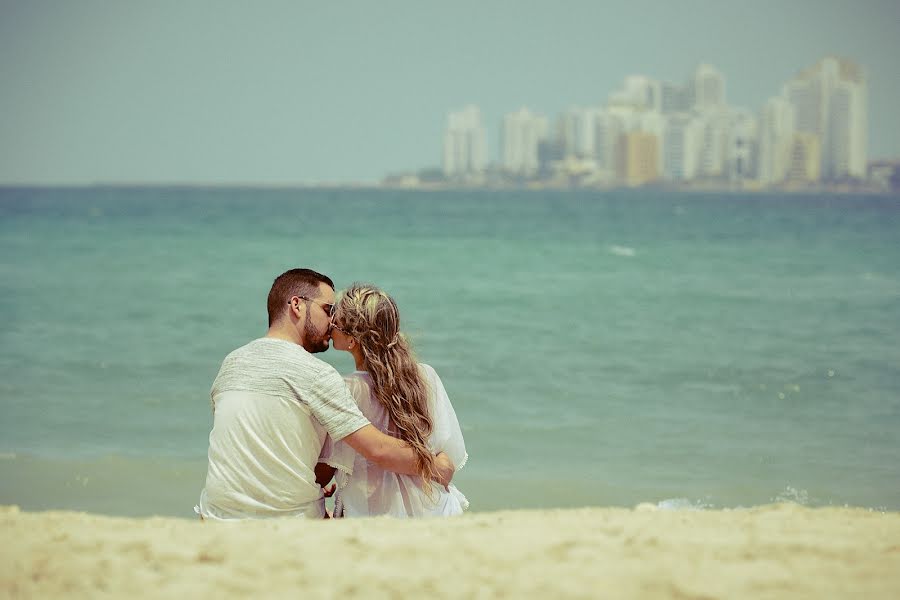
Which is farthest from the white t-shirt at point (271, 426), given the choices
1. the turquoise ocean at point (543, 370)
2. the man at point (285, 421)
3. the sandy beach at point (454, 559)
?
the turquoise ocean at point (543, 370)

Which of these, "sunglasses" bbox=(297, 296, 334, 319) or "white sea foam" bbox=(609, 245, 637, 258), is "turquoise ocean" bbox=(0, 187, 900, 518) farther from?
"sunglasses" bbox=(297, 296, 334, 319)

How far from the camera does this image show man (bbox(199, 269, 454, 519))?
3.74 meters

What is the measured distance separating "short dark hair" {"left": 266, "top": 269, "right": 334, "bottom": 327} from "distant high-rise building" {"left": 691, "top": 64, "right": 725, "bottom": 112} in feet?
446

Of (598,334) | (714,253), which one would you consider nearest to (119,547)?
(598,334)

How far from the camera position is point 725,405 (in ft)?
31.6

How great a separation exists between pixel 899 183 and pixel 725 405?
10445 cm

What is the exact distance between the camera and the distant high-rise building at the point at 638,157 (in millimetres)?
125875

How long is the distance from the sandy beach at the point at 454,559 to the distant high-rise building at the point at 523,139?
423ft

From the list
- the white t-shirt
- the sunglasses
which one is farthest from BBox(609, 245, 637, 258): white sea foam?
the white t-shirt

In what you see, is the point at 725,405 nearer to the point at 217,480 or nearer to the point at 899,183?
the point at 217,480

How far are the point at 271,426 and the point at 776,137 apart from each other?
11803 cm

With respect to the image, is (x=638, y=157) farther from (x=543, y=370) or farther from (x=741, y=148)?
(x=543, y=370)

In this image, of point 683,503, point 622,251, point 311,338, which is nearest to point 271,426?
point 311,338

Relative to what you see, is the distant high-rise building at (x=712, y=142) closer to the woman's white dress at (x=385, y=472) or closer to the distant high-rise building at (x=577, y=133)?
the distant high-rise building at (x=577, y=133)
